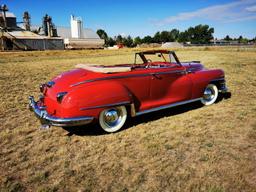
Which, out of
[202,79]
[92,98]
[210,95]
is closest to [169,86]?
[202,79]

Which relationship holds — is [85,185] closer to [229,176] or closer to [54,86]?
[229,176]

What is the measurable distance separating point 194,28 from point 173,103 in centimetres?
13085

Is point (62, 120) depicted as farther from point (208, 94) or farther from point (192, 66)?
point (208, 94)

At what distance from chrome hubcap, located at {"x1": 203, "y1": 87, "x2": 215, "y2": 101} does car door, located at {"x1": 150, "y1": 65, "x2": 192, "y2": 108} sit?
79 centimetres

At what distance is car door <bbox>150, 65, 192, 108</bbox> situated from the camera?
479cm

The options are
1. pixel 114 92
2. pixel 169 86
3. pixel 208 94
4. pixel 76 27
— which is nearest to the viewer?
pixel 114 92

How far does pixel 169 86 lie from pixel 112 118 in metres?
1.48

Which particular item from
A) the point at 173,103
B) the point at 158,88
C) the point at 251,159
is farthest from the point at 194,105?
the point at 251,159

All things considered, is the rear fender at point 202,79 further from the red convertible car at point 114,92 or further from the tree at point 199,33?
the tree at point 199,33

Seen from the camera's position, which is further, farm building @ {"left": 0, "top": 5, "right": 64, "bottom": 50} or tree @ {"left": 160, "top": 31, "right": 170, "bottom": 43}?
tree @ {"left": 160, "top": 31, "right": 170, "bottom": 43}

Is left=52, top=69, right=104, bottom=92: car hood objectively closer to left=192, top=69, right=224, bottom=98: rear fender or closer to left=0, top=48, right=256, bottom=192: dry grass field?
left=0, top=48, right=256, bottom=192: dry grass field

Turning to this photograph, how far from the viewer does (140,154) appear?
11.8ft

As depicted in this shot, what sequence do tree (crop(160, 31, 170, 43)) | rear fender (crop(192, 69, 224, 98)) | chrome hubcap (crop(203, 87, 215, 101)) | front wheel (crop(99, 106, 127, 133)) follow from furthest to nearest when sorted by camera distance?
1. tree (crop(160, 31, 170, 43))
2. chrome hubcap (crop(203, 87, 215, 101))
3. rear fender (crop(192, 69, 224, 98))
4. front wheel (crop(99, 106, 127, 133))

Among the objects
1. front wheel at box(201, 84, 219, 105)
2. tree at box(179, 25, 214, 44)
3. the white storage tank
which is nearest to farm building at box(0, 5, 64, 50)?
the white storage tank
